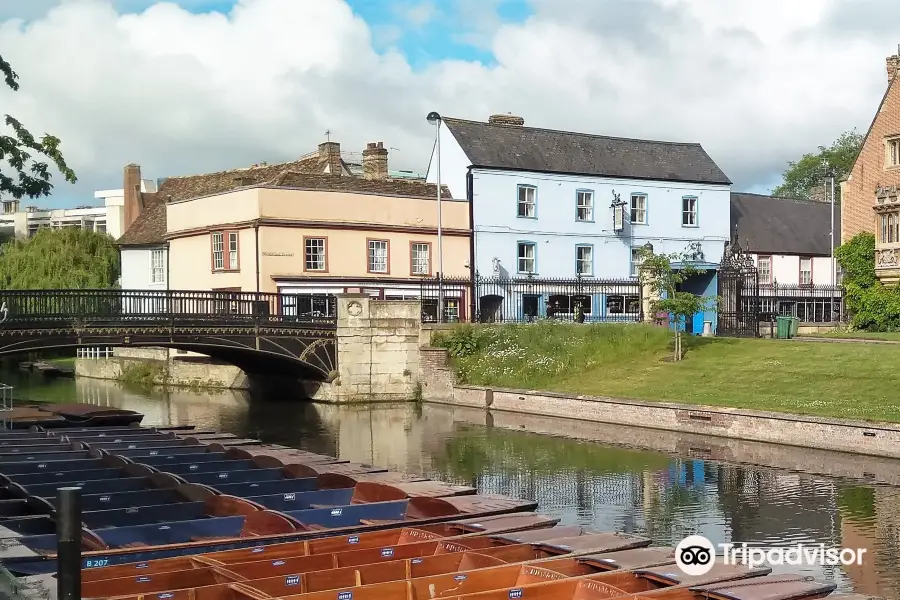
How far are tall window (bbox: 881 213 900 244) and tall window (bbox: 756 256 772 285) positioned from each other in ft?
39.6

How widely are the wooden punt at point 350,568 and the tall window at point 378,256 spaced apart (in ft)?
103

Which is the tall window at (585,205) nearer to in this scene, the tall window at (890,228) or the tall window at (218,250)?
the tall window at (890,228)

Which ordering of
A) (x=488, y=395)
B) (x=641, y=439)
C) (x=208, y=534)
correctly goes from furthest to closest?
(x=488, y=395)
(x=641, y=439)
(x=208, y=534)

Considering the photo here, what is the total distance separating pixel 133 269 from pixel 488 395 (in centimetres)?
2395

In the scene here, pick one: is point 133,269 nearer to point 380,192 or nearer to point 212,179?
point 212,179

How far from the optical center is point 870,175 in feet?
142

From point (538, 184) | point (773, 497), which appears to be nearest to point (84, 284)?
point (538, 184)

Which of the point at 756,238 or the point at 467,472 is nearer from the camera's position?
the point at 467,472

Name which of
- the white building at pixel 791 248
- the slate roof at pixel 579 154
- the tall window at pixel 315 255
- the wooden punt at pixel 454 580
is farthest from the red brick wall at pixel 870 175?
the wooden punt at pixel 454 580

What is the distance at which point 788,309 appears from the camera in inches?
2030

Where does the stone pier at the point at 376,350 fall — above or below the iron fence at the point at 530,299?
below

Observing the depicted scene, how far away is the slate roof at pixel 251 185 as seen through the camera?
43.2 metres

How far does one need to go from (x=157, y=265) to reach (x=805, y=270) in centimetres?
3247

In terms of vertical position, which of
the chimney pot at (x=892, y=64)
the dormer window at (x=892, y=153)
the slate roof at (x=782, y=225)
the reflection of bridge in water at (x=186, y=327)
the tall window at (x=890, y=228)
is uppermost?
the chimney pot at (x=892, y=64)
